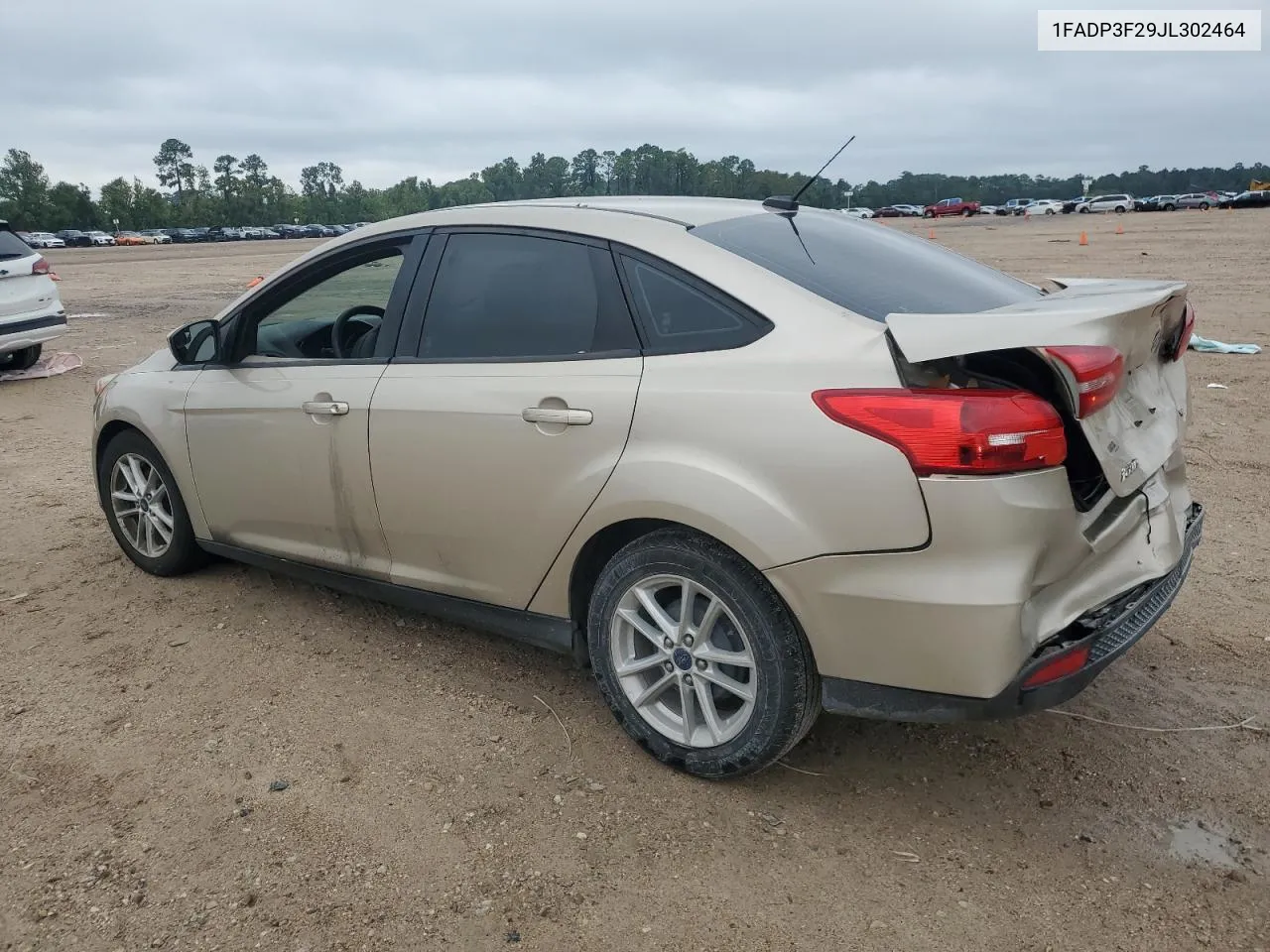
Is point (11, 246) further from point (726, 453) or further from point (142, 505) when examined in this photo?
point (726, 453)

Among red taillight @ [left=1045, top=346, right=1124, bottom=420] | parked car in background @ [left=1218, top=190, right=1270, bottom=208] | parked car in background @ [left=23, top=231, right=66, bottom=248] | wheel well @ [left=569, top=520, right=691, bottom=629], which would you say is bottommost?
wheel well @ [left=569, top=520, right=691, bottom=629]

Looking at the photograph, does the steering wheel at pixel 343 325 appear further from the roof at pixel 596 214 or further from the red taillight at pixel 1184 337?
the red taillight at pixel 1184 337

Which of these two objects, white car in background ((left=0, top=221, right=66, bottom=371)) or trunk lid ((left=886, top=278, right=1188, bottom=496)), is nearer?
trunk lid ((left=886, top=278, right=1188, bottom=496))

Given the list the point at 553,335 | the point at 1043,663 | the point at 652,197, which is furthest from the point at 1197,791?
the point at 652,197

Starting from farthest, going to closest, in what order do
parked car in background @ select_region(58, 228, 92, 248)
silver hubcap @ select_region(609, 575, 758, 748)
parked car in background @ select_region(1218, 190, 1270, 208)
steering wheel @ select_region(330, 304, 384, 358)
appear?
parked car in background @ select_region(58, 228, 92, 248) < parked car in background @ select_region(1218, 190, 1270, 208) < steering wheel @ select_region(330, 304, 384, 358) < silver hubcap @ select_region(609, 575, 758, 748)

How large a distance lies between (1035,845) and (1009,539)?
907 millimetres

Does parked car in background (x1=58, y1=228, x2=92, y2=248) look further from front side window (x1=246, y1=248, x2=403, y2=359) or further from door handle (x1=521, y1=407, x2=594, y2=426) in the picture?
door handle (x1=521, y1=407, x2=594, y2=426)

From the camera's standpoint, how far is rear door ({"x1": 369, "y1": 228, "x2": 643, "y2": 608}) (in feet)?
10.1

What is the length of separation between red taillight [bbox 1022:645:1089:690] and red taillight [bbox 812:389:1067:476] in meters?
0.49

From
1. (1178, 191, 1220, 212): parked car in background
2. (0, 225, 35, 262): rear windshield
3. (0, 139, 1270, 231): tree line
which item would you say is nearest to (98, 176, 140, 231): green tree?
(0, 139, 1270, 231): tree line

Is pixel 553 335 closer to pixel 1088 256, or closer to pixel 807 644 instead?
pixel 807 644

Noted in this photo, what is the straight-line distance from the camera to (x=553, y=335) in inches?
128

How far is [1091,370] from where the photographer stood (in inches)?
96.5

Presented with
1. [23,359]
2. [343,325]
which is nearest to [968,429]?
[343,325]
